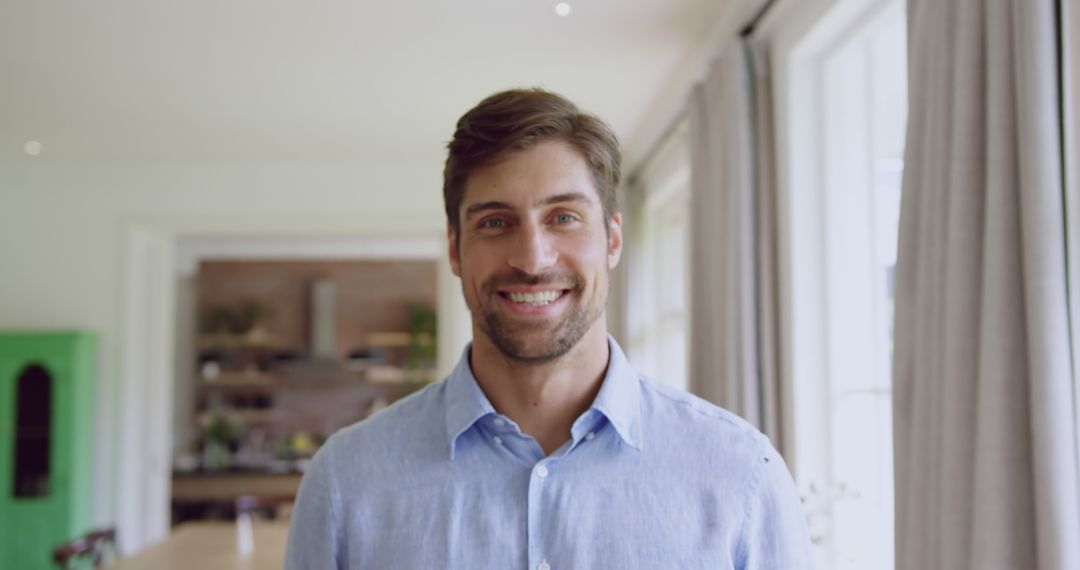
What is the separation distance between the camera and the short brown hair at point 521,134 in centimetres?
125

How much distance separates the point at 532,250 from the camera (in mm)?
1211

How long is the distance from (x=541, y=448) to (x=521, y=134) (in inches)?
15.6

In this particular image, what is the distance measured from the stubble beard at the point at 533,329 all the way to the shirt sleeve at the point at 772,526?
280 millimetres

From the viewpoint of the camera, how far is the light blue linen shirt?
3.99ft

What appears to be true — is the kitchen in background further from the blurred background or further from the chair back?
the chair back

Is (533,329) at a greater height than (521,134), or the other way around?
(521,134)

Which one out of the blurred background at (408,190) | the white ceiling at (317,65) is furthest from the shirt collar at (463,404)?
the white ceiling at (317,65)

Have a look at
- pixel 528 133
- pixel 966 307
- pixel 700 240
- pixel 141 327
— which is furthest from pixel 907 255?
pixel 141 327

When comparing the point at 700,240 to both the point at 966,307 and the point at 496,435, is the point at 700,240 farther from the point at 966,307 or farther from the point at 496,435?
the point at 496,435

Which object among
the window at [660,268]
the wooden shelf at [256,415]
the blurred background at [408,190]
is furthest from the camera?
the wooden shelf at [256,415]

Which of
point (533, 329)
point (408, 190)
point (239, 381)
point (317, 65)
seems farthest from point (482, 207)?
point (239, 381)

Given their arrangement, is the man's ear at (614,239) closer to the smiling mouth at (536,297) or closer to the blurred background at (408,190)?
the smiling mouth at (536,297)

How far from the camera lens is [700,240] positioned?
380 cm

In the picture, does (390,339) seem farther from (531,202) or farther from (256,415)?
(531,202)
